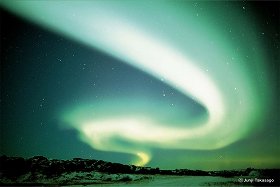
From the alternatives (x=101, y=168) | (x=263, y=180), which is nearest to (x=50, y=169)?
(x=101, y=168)

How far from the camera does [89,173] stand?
895cm

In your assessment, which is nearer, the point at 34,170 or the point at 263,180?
the point at 263,180

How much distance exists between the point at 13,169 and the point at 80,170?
5.53 ft

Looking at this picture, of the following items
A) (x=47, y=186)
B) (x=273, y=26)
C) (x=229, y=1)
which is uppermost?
(x=229, y=1)

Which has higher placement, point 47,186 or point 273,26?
point 273,26

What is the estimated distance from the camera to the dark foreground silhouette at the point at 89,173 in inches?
323

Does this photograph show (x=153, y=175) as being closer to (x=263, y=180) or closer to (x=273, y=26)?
(x=263, y=180)

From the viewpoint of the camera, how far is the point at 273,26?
28.5 ft

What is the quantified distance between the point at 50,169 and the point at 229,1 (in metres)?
6.39

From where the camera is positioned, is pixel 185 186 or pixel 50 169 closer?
pixel 185 186

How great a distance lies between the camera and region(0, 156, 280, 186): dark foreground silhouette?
8211mm

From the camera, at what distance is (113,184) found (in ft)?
27.5

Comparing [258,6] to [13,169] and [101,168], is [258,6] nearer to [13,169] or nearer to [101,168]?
[101,168]

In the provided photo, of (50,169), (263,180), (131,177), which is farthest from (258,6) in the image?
(50,169)
